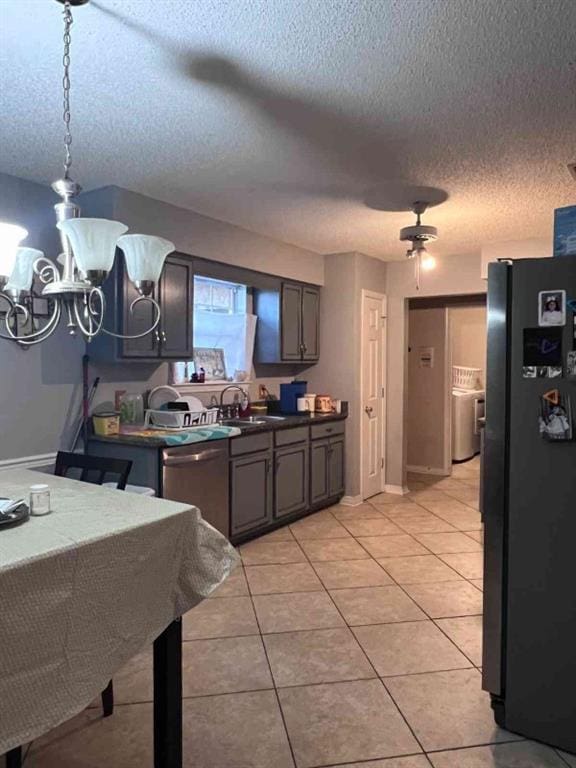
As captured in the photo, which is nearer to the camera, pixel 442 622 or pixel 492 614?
pixel 492 614

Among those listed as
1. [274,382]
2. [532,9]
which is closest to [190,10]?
[532,9]

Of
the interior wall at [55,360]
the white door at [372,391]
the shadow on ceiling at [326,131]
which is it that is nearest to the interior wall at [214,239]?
the interior wall at [55,360]

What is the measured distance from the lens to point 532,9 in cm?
169

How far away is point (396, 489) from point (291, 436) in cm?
180

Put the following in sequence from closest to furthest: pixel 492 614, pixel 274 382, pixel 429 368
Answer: pixel 492 614 < pixel 274 382 < pixel 429 368

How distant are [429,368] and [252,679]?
5086mm

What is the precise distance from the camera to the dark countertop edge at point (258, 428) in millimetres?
3378

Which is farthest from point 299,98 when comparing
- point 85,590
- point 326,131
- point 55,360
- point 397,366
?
point 397,366

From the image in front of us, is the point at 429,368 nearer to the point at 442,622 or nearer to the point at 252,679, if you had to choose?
the point at 442,622

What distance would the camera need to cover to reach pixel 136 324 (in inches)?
138

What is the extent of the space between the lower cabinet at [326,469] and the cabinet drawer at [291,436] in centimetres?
17

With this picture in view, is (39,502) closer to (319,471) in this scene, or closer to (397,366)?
(319,471)

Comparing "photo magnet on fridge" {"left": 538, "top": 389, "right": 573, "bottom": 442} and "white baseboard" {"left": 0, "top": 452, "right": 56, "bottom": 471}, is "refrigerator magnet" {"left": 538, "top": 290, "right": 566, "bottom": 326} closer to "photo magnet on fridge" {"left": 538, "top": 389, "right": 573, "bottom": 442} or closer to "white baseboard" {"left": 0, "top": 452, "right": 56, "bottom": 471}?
"photo magnet on fridge" {"left": 538, "top": 389, "right": 573, "bottom": 442}

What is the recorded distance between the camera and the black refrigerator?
1897mm
